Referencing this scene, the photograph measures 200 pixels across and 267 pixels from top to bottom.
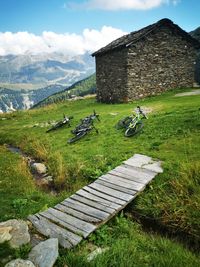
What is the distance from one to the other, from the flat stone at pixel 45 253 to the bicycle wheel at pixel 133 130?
9.67m

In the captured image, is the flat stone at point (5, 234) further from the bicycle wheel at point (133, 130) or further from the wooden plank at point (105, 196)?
the bicycle wheel at point (133, 130)

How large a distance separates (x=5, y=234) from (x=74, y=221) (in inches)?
66.0

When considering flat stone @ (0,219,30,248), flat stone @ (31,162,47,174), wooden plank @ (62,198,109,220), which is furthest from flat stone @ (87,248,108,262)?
flat stone @ (31,162,47,174)

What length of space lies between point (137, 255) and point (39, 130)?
15891mm

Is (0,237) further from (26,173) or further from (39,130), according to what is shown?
(39,130)

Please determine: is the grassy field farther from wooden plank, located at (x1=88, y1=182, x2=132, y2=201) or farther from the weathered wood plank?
the weathered wood plank

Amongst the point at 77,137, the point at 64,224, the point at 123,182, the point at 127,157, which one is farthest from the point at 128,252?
the point at 77,137

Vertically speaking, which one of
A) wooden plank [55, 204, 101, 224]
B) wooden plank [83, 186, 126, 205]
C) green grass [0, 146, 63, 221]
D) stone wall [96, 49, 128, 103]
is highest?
stone wall [96, 49, 128, 103]

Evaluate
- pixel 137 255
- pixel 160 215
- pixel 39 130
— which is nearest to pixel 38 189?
pixel 160 215

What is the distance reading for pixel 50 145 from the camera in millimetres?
16516

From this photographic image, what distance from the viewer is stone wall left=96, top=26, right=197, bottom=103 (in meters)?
27.7

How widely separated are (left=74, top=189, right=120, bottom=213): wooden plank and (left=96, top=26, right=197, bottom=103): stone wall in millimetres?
20041

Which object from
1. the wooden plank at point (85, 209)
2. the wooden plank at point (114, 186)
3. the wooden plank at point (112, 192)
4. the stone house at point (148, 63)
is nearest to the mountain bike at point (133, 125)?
the wooden plank at point (114, 186)

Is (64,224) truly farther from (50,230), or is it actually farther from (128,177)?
(128,177)
